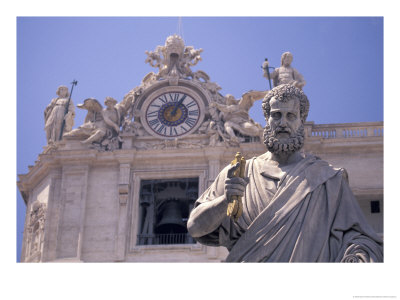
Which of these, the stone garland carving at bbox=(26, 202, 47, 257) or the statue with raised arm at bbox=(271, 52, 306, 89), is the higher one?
the statue with raised arm at bbox=(271, 52, 306, 89)

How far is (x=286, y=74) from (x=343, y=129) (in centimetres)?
234

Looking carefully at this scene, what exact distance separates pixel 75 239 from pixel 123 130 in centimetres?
385

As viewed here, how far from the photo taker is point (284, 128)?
6.21 meters

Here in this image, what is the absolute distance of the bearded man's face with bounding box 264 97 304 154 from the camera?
6.21 m

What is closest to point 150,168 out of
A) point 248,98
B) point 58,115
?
point 248,98

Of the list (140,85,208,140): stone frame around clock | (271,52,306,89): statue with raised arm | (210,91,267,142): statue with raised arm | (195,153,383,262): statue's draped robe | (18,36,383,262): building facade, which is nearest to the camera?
(195,153,383,262): statue's draped robe

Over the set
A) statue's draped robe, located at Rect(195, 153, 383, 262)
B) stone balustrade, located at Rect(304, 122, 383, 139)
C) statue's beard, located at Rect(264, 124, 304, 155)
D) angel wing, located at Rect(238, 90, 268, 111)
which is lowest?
statue's draped robe, located at Rect(195, 153, 383, 262)

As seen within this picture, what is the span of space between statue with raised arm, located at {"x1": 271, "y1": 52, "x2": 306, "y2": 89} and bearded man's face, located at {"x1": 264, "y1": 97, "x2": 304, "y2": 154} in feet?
71.3

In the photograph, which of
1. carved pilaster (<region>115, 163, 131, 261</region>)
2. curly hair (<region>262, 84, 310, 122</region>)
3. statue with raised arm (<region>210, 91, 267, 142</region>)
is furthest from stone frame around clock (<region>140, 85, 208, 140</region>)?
curly hair (<region>262, 84, 310, 122</region>)

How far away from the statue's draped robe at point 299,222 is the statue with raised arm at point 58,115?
23531 millimetres

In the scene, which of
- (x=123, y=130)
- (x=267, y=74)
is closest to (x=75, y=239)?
(x=123, y=130)

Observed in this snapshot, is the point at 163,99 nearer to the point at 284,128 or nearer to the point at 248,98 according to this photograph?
the point at 248,98

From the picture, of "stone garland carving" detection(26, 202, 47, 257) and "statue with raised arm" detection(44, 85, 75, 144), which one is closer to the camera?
"stone garland carving" detection(26, 202, 47, 257)

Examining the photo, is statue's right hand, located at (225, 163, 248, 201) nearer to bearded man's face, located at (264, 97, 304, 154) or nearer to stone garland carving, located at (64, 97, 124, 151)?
bearded man's face, located at (264, 97, 304, 154)
